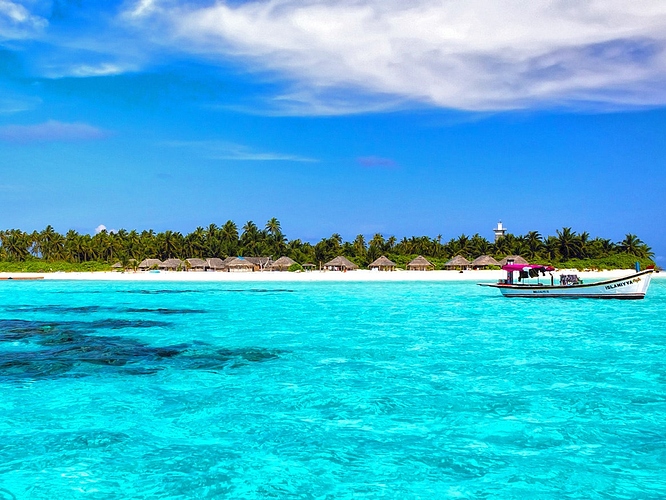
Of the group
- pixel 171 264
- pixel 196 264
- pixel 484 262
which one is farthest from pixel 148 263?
pixel 484 262

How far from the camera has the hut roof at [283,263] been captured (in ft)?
305

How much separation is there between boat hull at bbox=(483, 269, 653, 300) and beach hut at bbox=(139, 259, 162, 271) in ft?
216

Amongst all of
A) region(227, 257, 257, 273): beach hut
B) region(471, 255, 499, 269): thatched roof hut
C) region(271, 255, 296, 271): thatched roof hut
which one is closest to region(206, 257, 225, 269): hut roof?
region(227, 257, 257, 273): beach hut

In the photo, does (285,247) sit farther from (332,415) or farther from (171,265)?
(332,415)

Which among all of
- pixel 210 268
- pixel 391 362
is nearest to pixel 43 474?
pixel 391 362

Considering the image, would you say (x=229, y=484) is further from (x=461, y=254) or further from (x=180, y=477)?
(x=461, y=254)

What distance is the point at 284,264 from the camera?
9338 cm

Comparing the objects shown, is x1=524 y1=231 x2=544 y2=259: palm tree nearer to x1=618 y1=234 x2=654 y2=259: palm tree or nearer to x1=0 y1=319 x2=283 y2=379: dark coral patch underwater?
x1=618 y1=234 x2=654 y2=259: palm tree

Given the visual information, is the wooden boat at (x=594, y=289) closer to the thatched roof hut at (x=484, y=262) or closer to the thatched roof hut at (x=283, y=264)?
the thatched roof hut at (x=484, y=262)

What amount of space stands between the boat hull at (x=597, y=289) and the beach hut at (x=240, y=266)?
6013 centimetres

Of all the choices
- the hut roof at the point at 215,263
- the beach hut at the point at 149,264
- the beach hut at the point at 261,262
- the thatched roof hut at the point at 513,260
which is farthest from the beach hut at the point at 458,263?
the beach hut at the point at 149,264

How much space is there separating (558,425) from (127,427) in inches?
284

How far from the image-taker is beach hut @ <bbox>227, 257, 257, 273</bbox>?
9462cm

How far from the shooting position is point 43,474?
7.55 m
